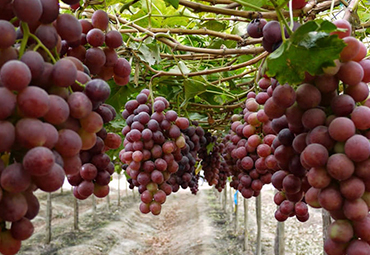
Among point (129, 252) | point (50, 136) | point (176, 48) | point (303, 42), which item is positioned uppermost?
point (176, 48)

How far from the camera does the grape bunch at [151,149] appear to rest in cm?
163

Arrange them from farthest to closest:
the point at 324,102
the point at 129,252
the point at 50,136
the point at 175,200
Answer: the point at 175,200, the point at 129,252, the point at 324,102, the point at 50,136

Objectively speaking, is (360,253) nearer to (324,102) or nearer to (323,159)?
(323,159)

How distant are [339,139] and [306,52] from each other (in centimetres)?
18

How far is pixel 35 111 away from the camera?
0.49m

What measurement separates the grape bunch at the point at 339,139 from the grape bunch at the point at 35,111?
41cm

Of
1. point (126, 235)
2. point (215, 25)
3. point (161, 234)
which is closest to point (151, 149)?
point (215, 25)

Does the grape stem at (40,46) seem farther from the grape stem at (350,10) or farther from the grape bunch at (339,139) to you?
the grape stem at (350,10)

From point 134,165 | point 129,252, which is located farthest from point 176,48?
point 129,252

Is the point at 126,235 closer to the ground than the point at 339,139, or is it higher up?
closer to the ground

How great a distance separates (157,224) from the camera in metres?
12.5

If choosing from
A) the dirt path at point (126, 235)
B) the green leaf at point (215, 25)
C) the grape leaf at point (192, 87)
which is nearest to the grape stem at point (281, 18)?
the grape leaf at point (192, 87)

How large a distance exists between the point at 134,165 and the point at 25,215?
3.60 feet

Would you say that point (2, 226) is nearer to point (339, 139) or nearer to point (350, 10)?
point (339, 139)
